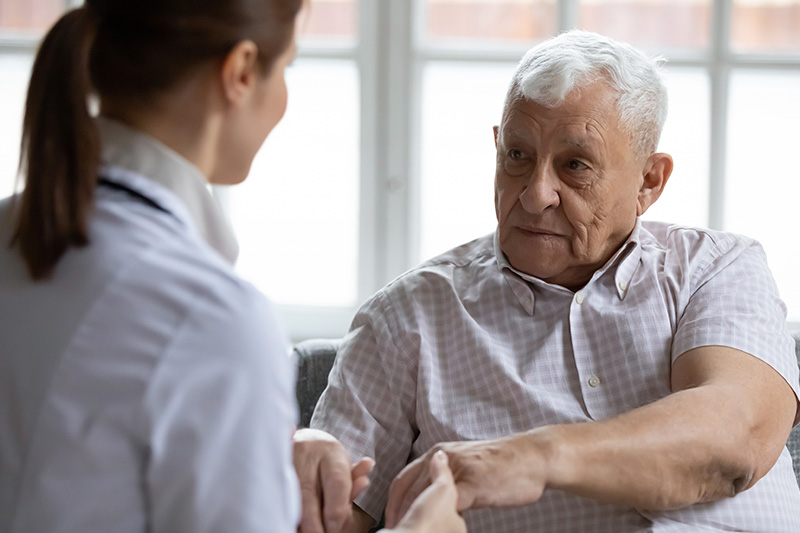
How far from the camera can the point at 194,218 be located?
36.3 inches

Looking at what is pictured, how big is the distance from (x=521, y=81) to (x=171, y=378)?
115 cm

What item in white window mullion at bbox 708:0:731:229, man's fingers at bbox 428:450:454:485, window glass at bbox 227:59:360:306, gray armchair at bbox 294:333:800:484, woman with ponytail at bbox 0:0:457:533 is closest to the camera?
woman with ponytail at bbox 0:0:457:533

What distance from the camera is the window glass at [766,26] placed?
307 centimetres

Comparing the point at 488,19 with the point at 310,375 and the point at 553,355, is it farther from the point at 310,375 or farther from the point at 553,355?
the point at 553,355

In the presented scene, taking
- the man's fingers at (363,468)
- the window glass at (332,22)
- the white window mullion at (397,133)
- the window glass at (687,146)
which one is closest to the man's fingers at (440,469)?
the man's fingers at (363,468)

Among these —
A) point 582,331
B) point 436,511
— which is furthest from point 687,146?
point 436,511

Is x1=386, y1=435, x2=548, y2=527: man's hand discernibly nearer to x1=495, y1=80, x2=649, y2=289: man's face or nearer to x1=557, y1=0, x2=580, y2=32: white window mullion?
x1=495, y1=80, x2=649, y2=289: man's face

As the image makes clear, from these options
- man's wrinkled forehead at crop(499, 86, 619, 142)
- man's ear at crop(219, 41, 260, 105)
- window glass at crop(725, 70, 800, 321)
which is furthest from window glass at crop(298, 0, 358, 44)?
man's ear at crop(219, 41, 260, 105)

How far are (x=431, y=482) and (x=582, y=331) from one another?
1.83 feet

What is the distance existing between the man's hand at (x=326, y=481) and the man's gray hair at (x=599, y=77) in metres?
0.78

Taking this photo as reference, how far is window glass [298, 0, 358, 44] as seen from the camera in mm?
3209

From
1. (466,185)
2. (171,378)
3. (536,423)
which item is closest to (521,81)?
(536,423)

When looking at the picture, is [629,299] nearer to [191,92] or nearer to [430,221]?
[191,92]

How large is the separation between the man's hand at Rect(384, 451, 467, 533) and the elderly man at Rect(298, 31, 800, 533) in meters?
0.27
